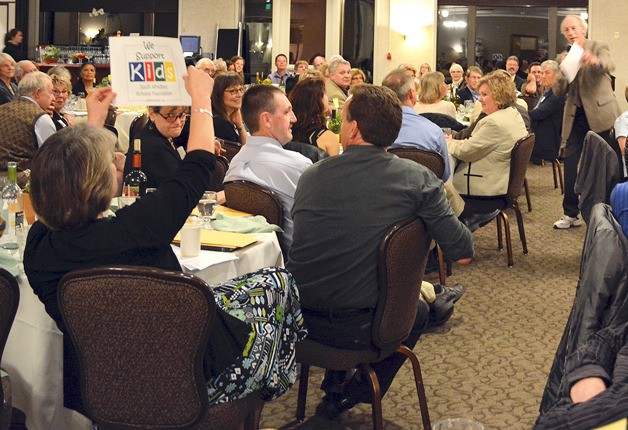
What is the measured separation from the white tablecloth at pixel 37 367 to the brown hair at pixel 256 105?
1.74 m

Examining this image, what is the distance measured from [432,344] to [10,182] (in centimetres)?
223

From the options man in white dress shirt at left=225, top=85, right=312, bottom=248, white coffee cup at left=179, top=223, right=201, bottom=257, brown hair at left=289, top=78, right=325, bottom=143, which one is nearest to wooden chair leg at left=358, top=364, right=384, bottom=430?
white coffee cup at left=179, top=223, right=201, bottom=257

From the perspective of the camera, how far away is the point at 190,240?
3.21 meters

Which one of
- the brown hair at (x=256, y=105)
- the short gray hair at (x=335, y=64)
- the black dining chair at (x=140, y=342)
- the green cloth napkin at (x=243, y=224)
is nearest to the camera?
the black dining chair at (x=140, y=342)

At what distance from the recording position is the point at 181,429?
2449mm

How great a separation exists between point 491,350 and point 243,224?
5.35ft

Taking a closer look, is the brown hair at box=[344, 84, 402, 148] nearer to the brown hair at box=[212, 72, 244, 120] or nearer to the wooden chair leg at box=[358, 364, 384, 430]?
the wooden chair leg at box=[358, 364, 384, 430]

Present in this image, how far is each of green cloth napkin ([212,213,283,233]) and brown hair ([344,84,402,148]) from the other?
0.63 m

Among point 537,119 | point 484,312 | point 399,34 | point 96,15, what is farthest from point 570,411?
point 96,15

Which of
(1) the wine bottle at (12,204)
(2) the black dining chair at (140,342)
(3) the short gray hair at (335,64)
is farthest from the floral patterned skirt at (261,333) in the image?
(3) the short gray hair at (335,64)

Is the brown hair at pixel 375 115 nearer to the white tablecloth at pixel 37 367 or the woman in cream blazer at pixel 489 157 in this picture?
the white tablecloth at pixel 37 367

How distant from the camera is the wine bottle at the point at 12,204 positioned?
3428 mm

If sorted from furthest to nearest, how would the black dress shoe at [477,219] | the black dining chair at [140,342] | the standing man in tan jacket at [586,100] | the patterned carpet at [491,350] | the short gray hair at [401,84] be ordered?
the standing man in tan jacket at [586,100]
the black dress shoe at [477,219]
the short gray hair at [401,84]
the patterned carpet at [491,350]
the black dining chair at [140,342]

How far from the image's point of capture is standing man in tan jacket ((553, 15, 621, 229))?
7.21m
